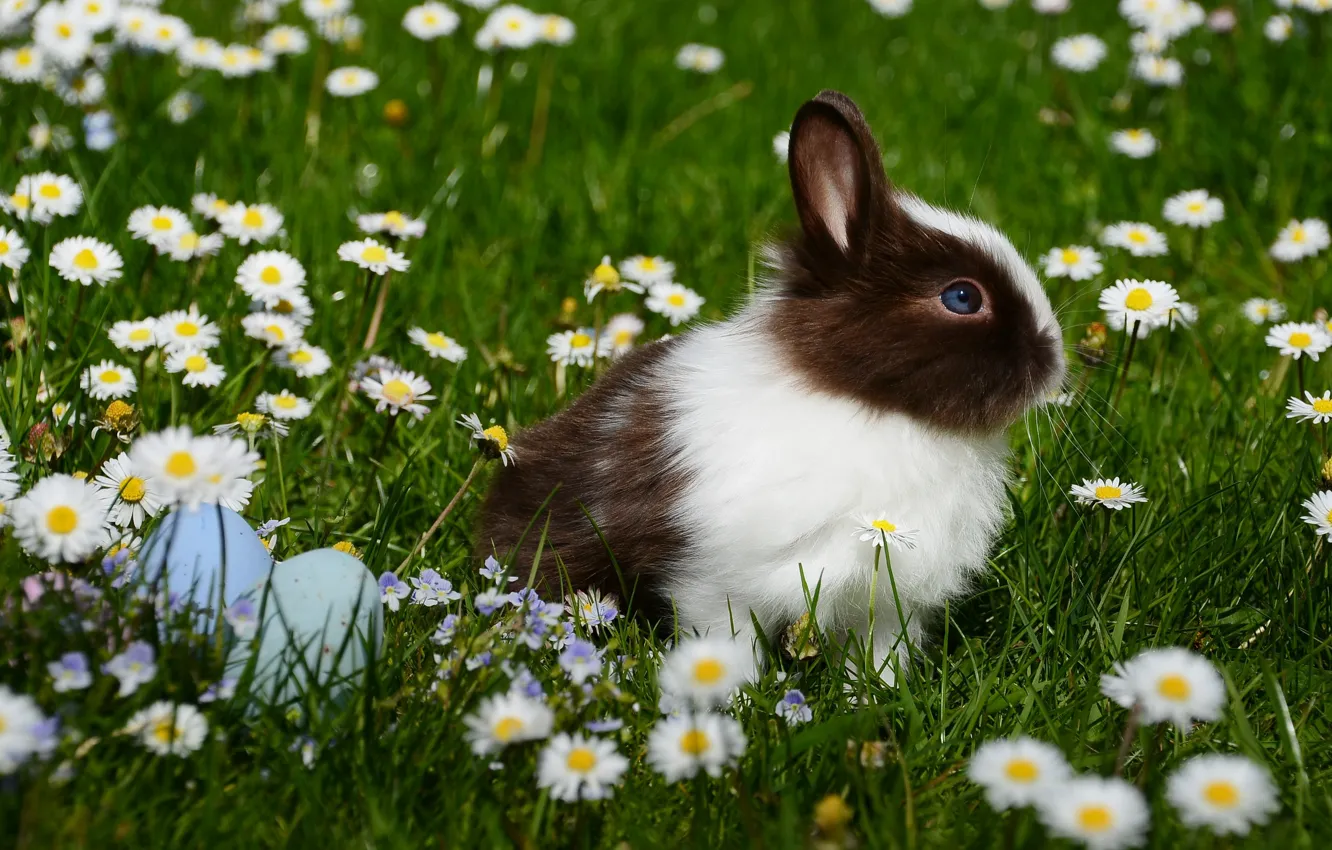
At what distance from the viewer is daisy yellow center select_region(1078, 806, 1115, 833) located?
1.81 metres

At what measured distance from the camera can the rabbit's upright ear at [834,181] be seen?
2871mm

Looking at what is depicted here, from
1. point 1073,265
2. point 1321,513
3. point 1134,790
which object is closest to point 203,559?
point 1134,790

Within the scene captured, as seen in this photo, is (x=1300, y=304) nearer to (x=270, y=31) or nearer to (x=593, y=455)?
(x=593, y=455)

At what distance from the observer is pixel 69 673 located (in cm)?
212

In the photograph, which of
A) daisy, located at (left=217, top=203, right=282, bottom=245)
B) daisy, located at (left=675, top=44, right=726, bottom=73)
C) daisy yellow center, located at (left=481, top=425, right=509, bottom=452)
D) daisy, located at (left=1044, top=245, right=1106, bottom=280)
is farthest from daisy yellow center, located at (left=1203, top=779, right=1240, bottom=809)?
daisy, located at (left=675, top=44, right=726, bottom=73)

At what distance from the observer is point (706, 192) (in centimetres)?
515

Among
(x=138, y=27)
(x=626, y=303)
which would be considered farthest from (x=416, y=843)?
(x=138, y=27)

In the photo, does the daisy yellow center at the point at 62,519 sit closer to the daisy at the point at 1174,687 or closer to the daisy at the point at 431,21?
the daisy at the point at 1174,687

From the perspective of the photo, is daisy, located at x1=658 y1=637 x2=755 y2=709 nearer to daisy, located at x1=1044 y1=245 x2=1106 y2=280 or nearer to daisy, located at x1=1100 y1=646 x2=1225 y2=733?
daisy, located at x1=1100 y1=646 x2=1225 y2=733

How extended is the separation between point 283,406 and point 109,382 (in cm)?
39

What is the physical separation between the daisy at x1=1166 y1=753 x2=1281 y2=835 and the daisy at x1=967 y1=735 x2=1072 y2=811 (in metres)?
0.16

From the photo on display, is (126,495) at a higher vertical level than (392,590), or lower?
higher

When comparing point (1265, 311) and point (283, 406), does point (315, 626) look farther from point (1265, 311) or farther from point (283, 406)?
point (1265, 311)

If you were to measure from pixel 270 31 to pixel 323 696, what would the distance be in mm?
4376
